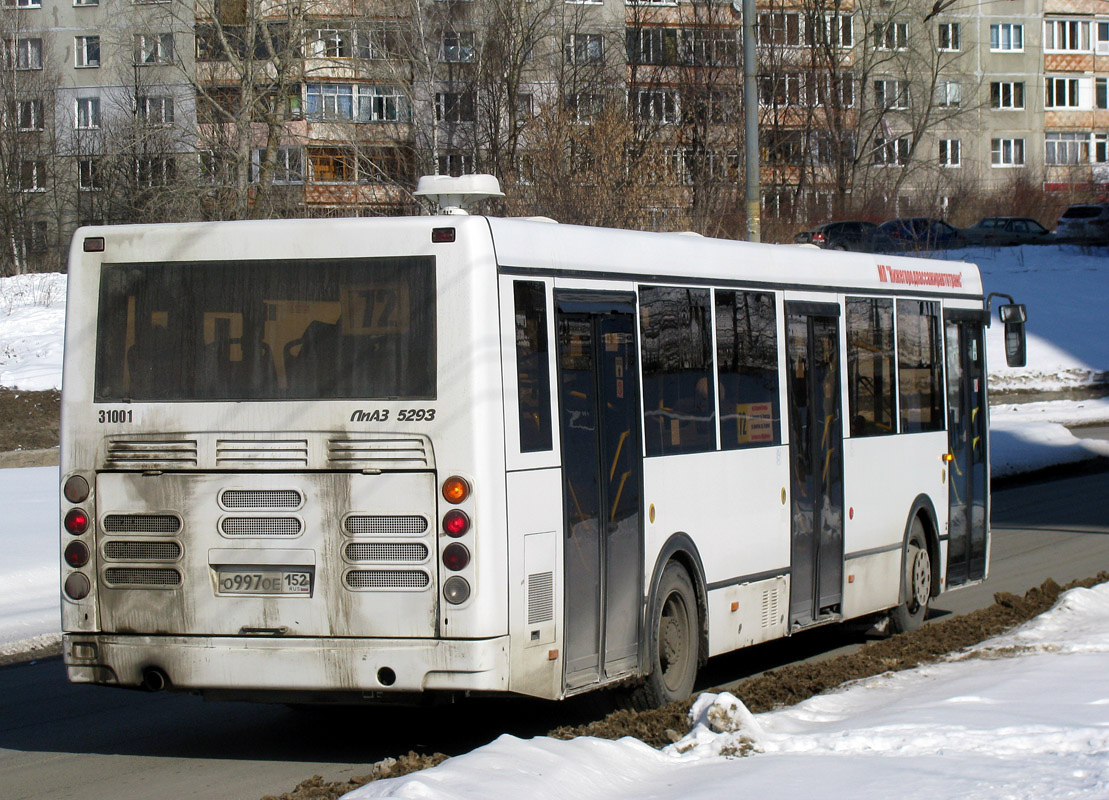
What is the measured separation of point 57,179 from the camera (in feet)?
202

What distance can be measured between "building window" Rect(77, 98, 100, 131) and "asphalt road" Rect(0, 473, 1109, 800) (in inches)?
2307

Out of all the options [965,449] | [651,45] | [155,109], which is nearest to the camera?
[965,449]

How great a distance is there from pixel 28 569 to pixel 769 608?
7.27 metres

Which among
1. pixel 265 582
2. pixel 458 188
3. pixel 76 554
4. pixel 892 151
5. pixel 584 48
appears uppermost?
pixel 584 48

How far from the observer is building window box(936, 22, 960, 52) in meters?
70.4

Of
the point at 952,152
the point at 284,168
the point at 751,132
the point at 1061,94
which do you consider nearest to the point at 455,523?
the point at 751,132

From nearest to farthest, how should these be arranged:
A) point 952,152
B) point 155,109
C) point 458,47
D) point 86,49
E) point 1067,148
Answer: point 458,47
point 155,109
point 86,49
point 952,152
point 1067,148

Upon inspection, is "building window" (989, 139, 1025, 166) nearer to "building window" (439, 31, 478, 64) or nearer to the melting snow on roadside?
"building window" (439, 31, 478, 64)

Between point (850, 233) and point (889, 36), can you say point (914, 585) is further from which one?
point (889, 36)

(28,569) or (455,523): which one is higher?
(455,523)

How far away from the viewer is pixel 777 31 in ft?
173

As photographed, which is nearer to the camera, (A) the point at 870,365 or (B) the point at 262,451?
(B) the point at 262,451

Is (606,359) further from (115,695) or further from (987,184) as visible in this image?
(987,184)

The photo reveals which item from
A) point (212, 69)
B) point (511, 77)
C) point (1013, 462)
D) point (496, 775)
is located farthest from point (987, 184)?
point (496, 775)
